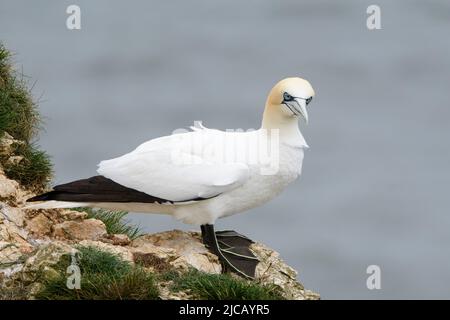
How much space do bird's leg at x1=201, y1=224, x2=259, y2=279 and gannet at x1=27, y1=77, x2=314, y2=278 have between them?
0.03 feet

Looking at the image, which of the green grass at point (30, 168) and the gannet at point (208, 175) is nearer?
the gannet at point (208, 175)

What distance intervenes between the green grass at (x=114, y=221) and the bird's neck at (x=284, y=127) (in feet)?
7.22

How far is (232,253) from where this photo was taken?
14.6 metres

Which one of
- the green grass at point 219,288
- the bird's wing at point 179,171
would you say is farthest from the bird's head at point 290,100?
the green grass at point 219,288

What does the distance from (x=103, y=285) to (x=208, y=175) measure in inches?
87.9

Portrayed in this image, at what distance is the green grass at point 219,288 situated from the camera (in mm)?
12555

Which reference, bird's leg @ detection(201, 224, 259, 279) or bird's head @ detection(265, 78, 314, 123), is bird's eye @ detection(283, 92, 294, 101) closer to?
bird's head @ detection(265, 78, 314, 123)

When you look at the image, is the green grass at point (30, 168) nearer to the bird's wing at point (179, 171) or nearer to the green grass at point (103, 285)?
the bird's wing at point (179, 171)

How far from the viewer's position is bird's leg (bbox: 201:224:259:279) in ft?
46.9

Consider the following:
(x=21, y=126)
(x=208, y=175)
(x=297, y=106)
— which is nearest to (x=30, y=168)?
(x=21, y=126)

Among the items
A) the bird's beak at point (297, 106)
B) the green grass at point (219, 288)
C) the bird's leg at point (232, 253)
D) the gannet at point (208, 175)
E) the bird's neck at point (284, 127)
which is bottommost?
the green grass at point (219, 288)

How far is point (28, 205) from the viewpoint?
565 inches
